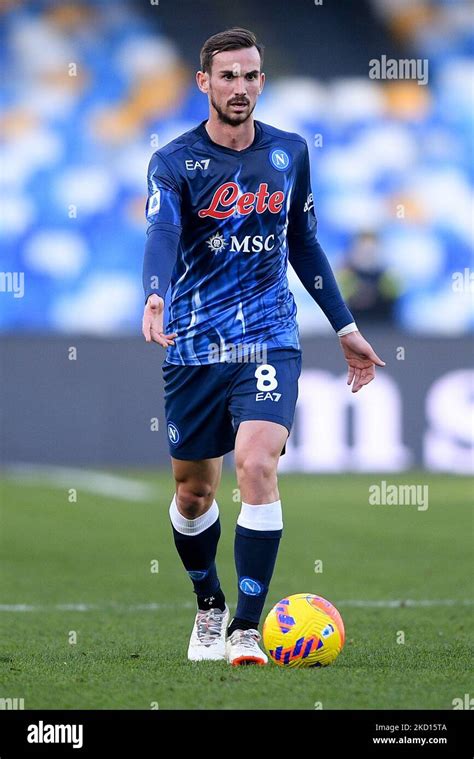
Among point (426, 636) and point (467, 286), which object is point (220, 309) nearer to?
point (426, 636)

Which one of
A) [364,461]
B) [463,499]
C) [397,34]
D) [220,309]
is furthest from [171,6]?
[220,309]

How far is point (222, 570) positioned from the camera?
844cm

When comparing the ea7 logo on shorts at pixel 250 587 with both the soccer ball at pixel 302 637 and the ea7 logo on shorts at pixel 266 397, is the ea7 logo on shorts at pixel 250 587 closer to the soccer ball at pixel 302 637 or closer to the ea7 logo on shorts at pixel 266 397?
the soccer ball at pixel 302 637

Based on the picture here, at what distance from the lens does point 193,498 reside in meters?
5.29

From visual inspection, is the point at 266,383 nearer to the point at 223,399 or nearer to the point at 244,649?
the point at 223,399

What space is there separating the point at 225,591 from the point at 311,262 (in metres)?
2.69

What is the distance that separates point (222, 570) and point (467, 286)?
11489mm

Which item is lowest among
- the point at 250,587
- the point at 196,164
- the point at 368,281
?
the point at 250,587

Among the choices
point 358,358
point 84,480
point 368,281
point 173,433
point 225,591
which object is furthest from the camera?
point 368,281

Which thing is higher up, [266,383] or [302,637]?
[266,383]

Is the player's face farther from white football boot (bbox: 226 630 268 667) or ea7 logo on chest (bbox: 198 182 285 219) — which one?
white football boot (bbox: 226 630 268 667)

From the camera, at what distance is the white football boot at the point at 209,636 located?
5.00 m

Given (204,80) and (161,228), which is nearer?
(161,228)
